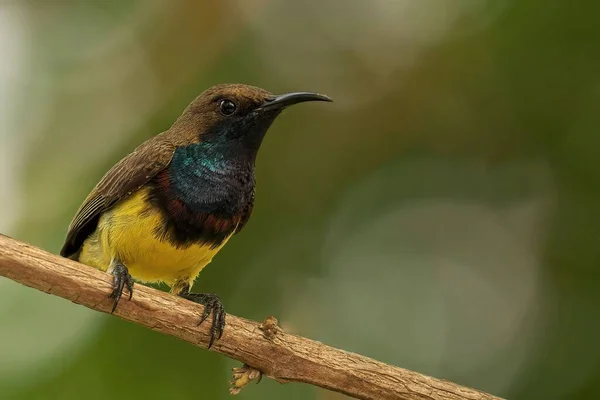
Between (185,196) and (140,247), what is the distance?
0.40 metres

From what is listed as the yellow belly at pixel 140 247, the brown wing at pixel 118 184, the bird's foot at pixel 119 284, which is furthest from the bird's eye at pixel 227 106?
the bird's foot at pixel 119 284

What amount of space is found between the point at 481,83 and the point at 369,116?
890 mm

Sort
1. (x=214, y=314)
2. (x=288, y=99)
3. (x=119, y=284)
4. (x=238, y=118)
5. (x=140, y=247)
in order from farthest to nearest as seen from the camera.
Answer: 1. (x=238, y=118)
2. (x=288, y=99)
3. (x=140, y=247)
4. (x=214, y=314)
5. (x=119, y=284)

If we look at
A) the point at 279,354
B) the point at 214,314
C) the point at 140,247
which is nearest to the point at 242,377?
the point at 279,354

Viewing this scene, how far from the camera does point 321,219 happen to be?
6355mm

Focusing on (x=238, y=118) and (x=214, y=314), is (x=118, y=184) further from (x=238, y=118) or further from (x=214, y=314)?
(x=214, y=314)

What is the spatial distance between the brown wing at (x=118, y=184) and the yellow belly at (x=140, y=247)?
60 millimetres

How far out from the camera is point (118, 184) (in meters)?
5.37

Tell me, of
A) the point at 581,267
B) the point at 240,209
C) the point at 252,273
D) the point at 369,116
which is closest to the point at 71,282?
the point at 240,209

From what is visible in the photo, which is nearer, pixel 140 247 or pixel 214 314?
pixel 214 314

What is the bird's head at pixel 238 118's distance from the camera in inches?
214

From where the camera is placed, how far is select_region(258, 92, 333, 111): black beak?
525cm

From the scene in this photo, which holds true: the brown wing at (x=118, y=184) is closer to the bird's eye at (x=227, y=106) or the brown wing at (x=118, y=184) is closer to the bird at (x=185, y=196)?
the bird at (x=185, y=196)

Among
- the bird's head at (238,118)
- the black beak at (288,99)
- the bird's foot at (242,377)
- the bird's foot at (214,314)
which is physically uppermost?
the black beak at (288,99)
